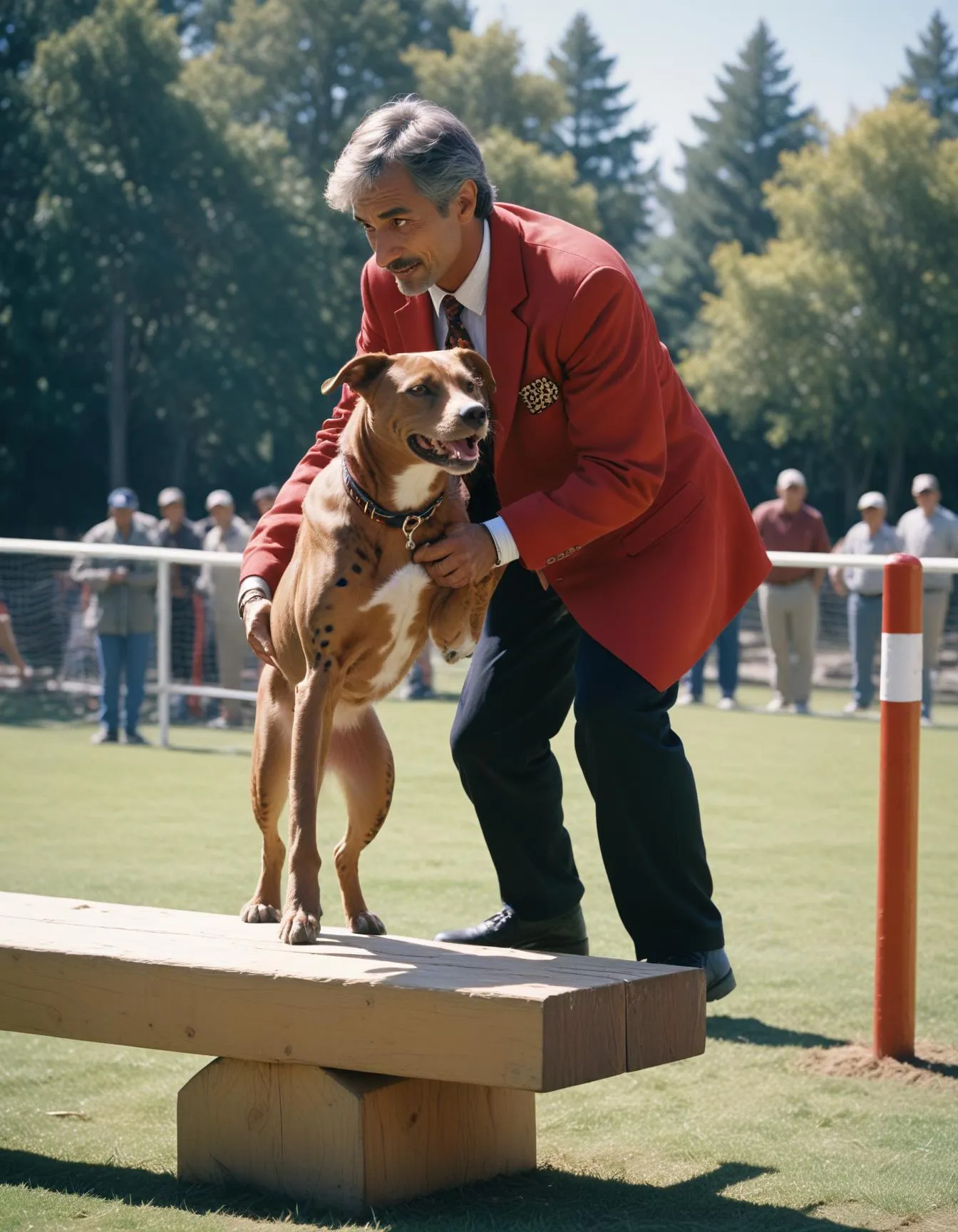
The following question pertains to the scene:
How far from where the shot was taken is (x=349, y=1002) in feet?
10.3

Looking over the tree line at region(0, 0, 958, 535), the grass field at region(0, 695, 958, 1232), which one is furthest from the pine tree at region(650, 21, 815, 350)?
the grass field at region(0, 695, 958, 1232)

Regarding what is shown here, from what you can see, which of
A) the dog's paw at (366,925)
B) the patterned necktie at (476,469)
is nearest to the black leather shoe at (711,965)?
the dog's paw at (366,925)

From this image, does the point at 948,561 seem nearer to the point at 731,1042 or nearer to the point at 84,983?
the point at 731,1042

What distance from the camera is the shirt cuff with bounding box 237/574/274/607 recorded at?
3902mm

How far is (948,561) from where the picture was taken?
5.91m

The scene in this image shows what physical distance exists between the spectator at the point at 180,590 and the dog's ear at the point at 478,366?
31.5 ft

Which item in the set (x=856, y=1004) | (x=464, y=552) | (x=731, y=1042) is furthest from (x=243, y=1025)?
(x=856, y=1004)

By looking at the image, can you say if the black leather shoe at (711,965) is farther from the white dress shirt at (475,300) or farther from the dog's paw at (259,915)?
the white dress shirt at (475,300)

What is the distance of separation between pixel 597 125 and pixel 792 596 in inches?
2292

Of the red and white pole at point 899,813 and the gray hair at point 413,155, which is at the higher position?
the gray hair at point 413,155

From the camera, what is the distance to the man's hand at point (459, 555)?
338 cm

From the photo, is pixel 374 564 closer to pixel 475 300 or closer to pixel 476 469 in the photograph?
pixel 476 469

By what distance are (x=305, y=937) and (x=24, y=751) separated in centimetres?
848

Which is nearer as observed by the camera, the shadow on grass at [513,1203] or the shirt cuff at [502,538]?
the shadow on grass at [513,1203]
